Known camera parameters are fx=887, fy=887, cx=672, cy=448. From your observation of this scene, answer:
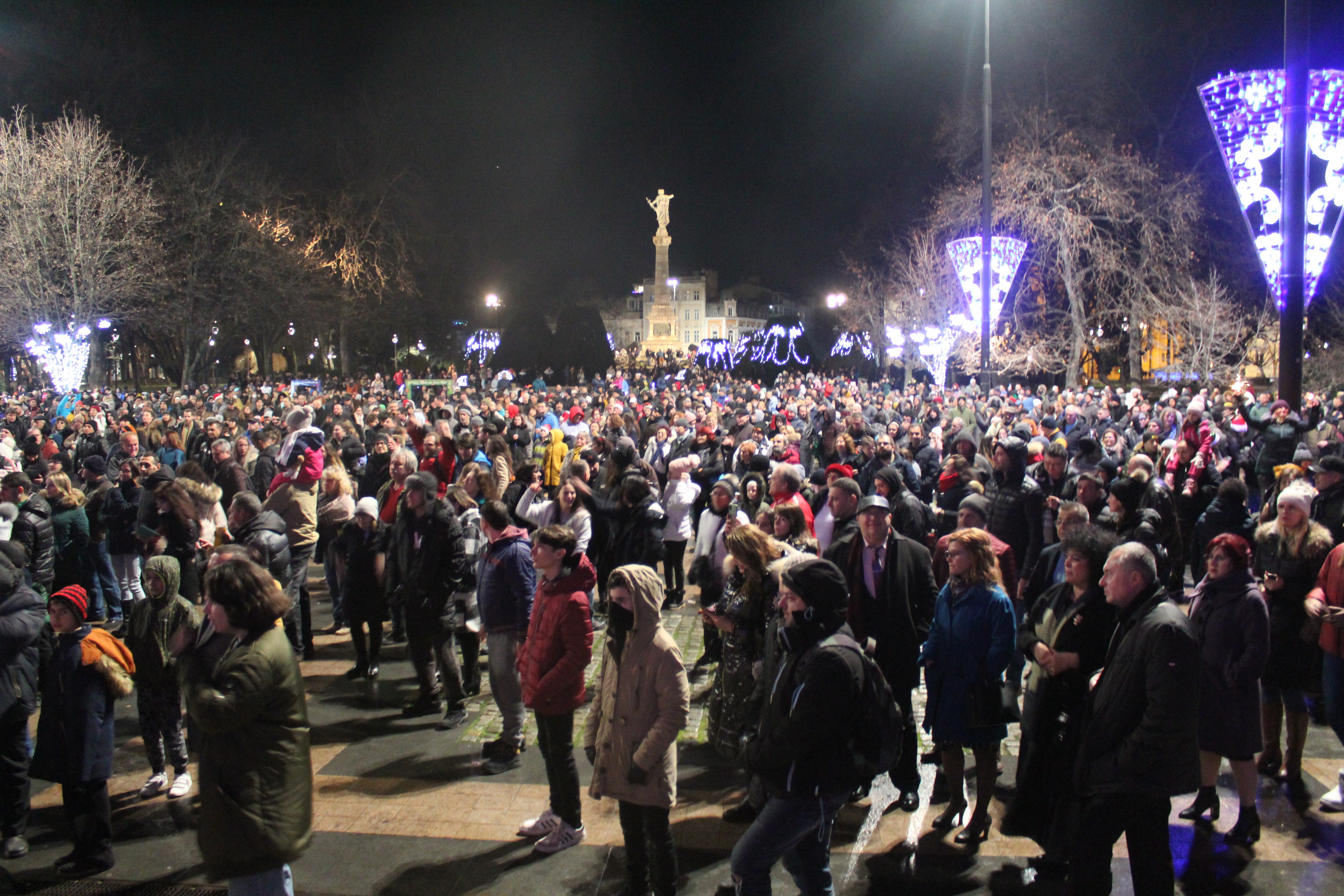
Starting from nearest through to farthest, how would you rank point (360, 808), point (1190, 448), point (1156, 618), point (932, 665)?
point (1156, 618), point (932, 665), point (360, 808), point (1190, 448)

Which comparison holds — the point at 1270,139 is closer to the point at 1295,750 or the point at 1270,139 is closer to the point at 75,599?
the point at 1295,750

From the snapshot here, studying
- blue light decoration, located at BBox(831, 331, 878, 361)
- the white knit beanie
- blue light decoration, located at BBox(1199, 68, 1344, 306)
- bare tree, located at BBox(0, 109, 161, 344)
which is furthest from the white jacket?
blue light decoration, located at BBox(831, 331, 878, 361)

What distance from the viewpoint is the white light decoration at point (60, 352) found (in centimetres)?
2516

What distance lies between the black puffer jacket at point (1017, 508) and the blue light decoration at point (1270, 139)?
8403mm

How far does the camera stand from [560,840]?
4.48 m

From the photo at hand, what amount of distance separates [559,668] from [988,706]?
2109 millimetres

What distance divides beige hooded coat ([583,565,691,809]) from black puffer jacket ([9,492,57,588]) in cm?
533

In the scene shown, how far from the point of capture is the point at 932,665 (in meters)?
4.52

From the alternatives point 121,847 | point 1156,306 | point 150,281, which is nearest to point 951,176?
point 1156,306

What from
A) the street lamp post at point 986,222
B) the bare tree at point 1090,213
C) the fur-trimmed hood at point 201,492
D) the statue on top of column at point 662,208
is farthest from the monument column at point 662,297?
the fur-trimmed hood at point 201,492

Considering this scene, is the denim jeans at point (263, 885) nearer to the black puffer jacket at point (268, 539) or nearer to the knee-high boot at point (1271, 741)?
the black puffer jacket at point (268, 539)

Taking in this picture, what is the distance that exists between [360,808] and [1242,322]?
107 feet

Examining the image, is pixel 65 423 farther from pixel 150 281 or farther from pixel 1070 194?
pixel 1070 194

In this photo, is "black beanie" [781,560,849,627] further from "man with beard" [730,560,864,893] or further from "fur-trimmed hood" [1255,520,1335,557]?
"fur-trimmed hood" [1255,520,1335,557]
